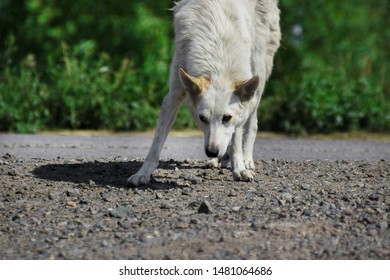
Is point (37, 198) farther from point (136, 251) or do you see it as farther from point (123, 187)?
point (136, 251)

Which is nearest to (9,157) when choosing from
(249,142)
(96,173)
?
(96,173)

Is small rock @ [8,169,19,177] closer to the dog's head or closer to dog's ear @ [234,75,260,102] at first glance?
the dog's head

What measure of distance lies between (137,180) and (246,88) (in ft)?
4.18

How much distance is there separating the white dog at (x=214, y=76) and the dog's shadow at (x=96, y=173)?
0.23 metres

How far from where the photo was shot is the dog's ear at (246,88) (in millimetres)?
6129

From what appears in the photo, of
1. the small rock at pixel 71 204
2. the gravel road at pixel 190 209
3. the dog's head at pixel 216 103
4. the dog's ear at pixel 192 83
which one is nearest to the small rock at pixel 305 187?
the gravel road at pixel 190 209

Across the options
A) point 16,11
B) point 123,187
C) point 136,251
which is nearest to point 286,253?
point 136,251

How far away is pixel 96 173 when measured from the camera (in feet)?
23.4

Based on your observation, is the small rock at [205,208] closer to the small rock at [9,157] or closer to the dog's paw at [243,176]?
the dog's paw at [243,176]

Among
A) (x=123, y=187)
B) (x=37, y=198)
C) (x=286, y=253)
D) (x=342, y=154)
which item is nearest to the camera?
(x=286, y=253)

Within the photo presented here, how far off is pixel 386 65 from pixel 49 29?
7.01 meters

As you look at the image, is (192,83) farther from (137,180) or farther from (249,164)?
(249,164)

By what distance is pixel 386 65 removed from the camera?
14570mm

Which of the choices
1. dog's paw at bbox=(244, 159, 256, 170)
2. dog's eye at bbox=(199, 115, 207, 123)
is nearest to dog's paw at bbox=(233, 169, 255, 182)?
dog's paw at bbox=(244, 159, 256, 170)
